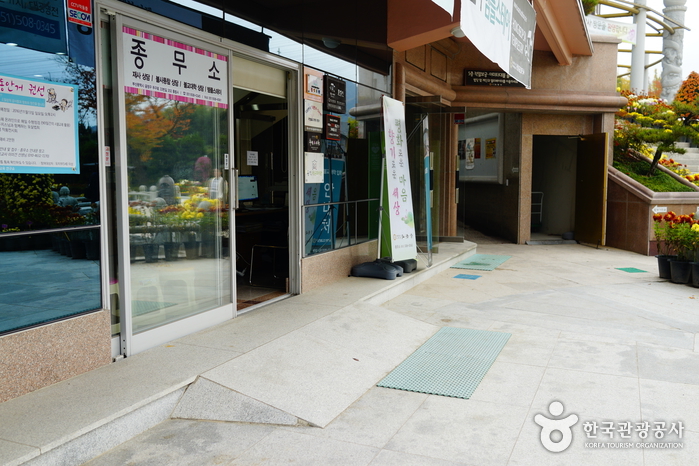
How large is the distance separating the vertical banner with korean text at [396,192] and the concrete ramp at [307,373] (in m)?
2.04

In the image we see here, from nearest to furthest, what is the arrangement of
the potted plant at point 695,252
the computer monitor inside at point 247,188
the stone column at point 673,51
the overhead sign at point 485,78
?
the computer monitor inside at point 247,188 → the potted plant at point 695,252 → the overhead sign at point 485,78 → the stone column at point 673,51

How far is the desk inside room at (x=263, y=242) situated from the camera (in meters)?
6.74

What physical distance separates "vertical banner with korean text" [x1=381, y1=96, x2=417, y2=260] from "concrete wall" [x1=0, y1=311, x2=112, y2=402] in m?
3.94

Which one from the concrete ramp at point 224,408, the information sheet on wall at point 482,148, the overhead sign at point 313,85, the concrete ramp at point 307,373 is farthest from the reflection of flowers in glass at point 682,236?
the concrete ramp at point 224,408

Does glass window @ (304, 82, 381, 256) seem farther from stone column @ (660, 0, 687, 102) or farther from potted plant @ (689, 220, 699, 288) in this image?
stone column @ (660, 0, 687, 102)

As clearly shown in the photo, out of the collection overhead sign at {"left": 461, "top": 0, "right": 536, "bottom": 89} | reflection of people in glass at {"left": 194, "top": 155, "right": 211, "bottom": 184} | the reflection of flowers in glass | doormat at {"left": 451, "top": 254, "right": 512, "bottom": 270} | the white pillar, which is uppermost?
the white pillar

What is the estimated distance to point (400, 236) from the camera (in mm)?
7113

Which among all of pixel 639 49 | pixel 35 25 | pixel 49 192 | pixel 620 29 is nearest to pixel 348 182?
pixel 49 192

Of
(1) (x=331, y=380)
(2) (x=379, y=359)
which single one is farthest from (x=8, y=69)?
(2) (x=379, y=359)

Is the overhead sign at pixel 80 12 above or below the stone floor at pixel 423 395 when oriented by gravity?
above

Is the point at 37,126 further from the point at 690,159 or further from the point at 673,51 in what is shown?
the point at 673,51

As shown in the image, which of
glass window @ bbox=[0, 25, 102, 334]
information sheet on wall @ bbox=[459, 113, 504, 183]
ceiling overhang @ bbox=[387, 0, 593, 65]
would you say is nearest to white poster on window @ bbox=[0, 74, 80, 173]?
glass window @ bbox=[0, 25, 102, 334]

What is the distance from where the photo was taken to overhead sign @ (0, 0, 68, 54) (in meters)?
3.05

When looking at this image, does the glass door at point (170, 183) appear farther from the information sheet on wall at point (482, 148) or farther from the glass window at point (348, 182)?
the information sheet on wall at point (482, 148)
